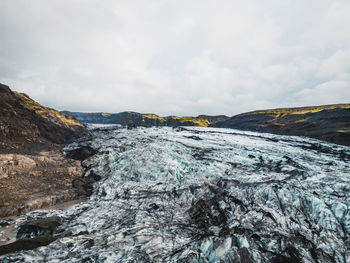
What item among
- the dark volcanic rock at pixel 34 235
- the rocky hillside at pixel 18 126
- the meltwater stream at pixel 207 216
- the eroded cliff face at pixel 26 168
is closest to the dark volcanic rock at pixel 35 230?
the dark volcanic rock at pixel 34 235

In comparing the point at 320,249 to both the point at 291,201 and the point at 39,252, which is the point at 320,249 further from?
the point at 39,252

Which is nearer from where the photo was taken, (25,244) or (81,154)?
(25,244)

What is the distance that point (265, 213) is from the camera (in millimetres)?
11164

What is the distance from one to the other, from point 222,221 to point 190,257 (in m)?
4.36

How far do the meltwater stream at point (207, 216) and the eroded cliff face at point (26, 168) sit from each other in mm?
1948

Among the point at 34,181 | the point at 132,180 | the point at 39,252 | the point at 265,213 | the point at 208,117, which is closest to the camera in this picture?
the point at 39,252

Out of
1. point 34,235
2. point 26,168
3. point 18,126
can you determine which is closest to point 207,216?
point 34,235

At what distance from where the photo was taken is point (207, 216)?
12.1m

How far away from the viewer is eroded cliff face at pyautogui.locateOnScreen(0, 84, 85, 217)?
45.5 feet

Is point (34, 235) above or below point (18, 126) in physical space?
below

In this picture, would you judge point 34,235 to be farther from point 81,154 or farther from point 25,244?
point 81,154

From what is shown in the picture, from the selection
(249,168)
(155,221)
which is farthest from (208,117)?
(155,221)

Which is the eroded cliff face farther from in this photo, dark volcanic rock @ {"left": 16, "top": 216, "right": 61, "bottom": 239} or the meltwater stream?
dark volcanic rock @ {"left": 16, "top": 216, "right": 61, "bottom": 239}

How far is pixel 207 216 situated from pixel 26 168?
62.8 ft
